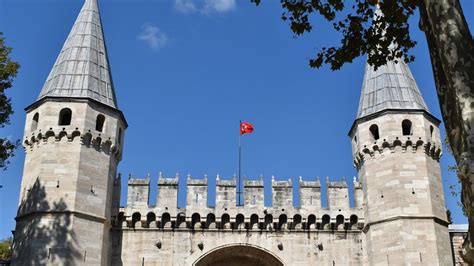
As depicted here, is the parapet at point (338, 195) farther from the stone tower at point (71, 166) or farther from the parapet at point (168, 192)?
the stone tower at point (71, 166)

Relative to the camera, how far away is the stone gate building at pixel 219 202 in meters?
19.1

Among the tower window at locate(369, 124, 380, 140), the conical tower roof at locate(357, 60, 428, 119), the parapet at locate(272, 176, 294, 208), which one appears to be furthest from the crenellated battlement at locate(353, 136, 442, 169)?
the parapet at locate(272, 176, 294, 208)

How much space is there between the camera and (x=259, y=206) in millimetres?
20938

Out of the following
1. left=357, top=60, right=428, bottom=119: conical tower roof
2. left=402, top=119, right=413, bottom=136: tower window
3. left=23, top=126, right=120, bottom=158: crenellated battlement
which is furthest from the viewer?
left=357, top=60, right=428, bottom=119: conical tower roof

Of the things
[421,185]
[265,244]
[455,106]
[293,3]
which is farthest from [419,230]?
[455,106]

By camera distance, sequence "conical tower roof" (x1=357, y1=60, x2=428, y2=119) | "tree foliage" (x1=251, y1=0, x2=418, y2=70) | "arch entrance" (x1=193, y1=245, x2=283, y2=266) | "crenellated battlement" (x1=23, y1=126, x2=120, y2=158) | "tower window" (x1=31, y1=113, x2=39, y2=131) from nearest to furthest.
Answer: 1. "tree foliage" (x1=251, y1=0, x2=418, y2=70)
2. "crenellated battlement" (x1=23, y1=126, x2=120, y2=158)
3. "arch entrance" (x1=193, y1=245, x2=283, y2=266)
4. "tower window" (x1=31, y1=113, x2=39, y2=131)
5. "conical tower roof" (x1=357, y1=60, x2=428, y2=119)

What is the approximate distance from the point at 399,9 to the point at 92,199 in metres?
11.8

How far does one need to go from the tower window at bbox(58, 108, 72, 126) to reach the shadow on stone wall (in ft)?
8.75

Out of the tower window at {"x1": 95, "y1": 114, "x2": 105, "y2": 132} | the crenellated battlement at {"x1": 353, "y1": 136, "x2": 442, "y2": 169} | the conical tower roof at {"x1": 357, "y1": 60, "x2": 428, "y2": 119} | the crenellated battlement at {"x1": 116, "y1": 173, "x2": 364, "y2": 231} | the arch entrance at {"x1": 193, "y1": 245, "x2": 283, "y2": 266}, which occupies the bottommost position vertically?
the arch entrance at {"x1": 193, "y1": 245, "x2": 283, "y2": 266}

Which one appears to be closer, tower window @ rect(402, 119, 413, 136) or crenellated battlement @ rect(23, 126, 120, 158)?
crenellated battlement @ rect(23, 126, 120, 158)

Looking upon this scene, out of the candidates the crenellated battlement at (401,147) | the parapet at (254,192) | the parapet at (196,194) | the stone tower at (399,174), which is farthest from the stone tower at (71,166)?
the crenellated battlement at (401,147)

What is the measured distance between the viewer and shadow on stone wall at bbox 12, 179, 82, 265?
18.2 m

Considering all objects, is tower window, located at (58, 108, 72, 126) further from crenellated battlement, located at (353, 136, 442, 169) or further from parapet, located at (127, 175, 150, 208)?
crenellated battlement, located at (353, 136, 442, 169)

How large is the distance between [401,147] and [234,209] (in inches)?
249
